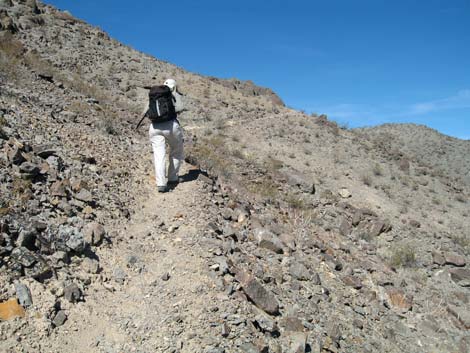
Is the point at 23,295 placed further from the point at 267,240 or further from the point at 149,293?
the point at 267,240

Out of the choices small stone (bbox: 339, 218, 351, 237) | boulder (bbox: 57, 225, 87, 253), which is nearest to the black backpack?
boulder (bbox: 57, 225, 87, 253)

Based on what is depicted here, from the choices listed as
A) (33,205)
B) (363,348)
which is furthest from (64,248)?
(363,348)

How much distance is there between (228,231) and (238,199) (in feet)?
5.22

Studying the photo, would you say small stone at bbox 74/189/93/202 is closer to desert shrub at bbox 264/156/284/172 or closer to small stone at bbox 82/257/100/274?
small stone at bbox 82/257/100/274

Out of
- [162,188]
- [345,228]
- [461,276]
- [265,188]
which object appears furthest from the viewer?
[265,188]

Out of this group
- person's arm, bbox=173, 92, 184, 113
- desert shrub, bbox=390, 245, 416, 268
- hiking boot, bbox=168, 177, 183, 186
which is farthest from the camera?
desert shrub, bbox=390, 245, 416, 268

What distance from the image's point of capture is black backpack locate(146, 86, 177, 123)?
628cm

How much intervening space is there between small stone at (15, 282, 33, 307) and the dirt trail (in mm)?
386

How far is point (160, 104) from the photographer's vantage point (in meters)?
6.28

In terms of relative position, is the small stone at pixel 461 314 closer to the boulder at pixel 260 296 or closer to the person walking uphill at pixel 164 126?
the boulder at pixel 260 296

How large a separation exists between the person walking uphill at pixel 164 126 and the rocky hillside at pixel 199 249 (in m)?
0.48

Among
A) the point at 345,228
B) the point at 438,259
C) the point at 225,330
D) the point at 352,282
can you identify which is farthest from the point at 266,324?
the point at 438,259

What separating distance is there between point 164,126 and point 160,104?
0.40 meters

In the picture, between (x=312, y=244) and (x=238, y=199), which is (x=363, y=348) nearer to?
(x=312, y=244)
